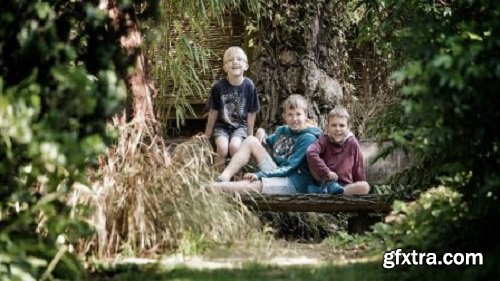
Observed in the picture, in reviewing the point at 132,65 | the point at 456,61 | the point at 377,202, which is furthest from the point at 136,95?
the point at 456,61

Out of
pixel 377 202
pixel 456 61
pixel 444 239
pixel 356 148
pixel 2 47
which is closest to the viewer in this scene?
pixel 456 61

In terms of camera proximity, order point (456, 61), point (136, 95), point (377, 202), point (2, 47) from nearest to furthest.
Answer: point (456, 61) < point (2, 47) < point (136, 95) < point (377, 202)

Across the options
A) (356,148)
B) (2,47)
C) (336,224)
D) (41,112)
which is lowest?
(336,224)

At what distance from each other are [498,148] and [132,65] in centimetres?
176

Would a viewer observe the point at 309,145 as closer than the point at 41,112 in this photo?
No

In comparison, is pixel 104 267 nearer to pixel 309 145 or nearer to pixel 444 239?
pixel 444 239

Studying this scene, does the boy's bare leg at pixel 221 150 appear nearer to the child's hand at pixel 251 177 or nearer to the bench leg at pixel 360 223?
the child's hand at pixel 251 177

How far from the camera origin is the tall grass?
4.54 m

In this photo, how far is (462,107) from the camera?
11.6ft

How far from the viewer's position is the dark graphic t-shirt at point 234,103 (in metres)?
7.02

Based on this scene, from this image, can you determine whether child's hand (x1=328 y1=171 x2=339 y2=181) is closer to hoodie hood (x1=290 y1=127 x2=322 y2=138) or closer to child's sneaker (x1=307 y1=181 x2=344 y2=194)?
child's sneaker (x1=307 y1=181 x2=344 y2=194)

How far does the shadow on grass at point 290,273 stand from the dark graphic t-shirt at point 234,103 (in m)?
2.92

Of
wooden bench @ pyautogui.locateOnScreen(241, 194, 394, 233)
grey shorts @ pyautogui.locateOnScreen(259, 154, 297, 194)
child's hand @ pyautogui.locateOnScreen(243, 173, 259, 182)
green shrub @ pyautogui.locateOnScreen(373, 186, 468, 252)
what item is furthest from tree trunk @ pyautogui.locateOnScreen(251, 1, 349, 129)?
green shrub @ pyautogui.locateOnScreen(373, 186, 468, 252)

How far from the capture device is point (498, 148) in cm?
384
